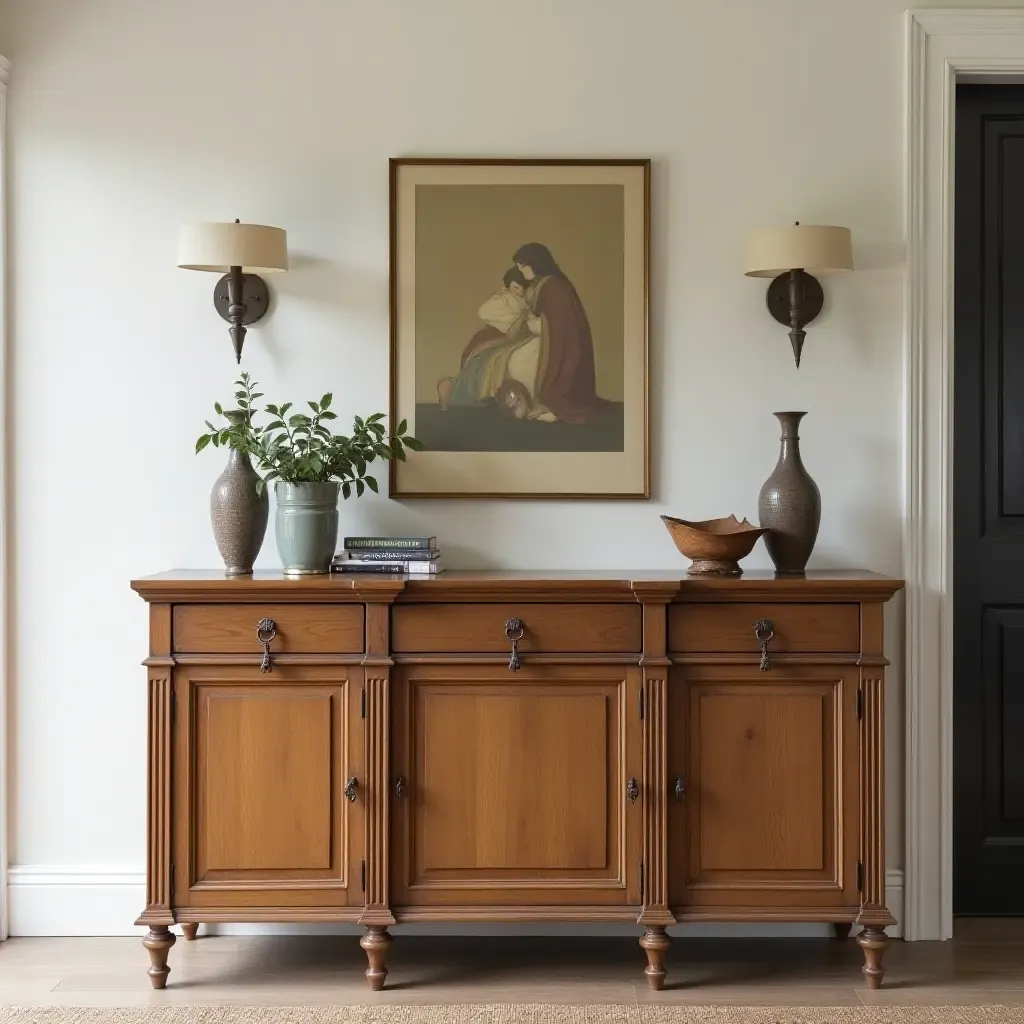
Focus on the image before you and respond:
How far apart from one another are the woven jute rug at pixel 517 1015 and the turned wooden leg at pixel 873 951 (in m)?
0.13

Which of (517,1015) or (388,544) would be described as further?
(388,544)

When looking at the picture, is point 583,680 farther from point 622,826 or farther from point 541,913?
point 541,913

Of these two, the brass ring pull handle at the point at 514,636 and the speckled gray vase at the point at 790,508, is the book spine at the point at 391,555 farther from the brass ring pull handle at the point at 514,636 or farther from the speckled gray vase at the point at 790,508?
the speckled gray vase at the point at 790,508

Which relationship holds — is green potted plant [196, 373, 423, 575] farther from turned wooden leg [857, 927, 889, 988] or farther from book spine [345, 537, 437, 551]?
turned wooden leg [857, 927, 889, 988]

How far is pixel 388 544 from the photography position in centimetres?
292

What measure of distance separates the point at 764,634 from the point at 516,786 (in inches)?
27.7

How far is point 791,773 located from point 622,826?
43cm

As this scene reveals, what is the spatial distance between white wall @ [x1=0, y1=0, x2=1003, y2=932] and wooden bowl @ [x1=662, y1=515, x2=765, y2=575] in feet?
0.93

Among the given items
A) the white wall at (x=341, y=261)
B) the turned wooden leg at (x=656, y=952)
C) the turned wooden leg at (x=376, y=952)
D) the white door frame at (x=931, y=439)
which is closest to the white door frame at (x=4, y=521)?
the white wall at (x=341, y=261)

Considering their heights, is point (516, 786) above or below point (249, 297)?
below

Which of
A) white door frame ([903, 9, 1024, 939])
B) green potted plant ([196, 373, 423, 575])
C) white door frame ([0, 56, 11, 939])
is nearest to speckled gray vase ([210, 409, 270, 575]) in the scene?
green potted plant ([196, 373, 423, 575])

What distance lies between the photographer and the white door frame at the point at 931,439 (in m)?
3.12

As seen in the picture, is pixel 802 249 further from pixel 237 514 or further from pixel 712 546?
pixel 237 514

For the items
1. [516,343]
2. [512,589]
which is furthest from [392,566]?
[516,343]
